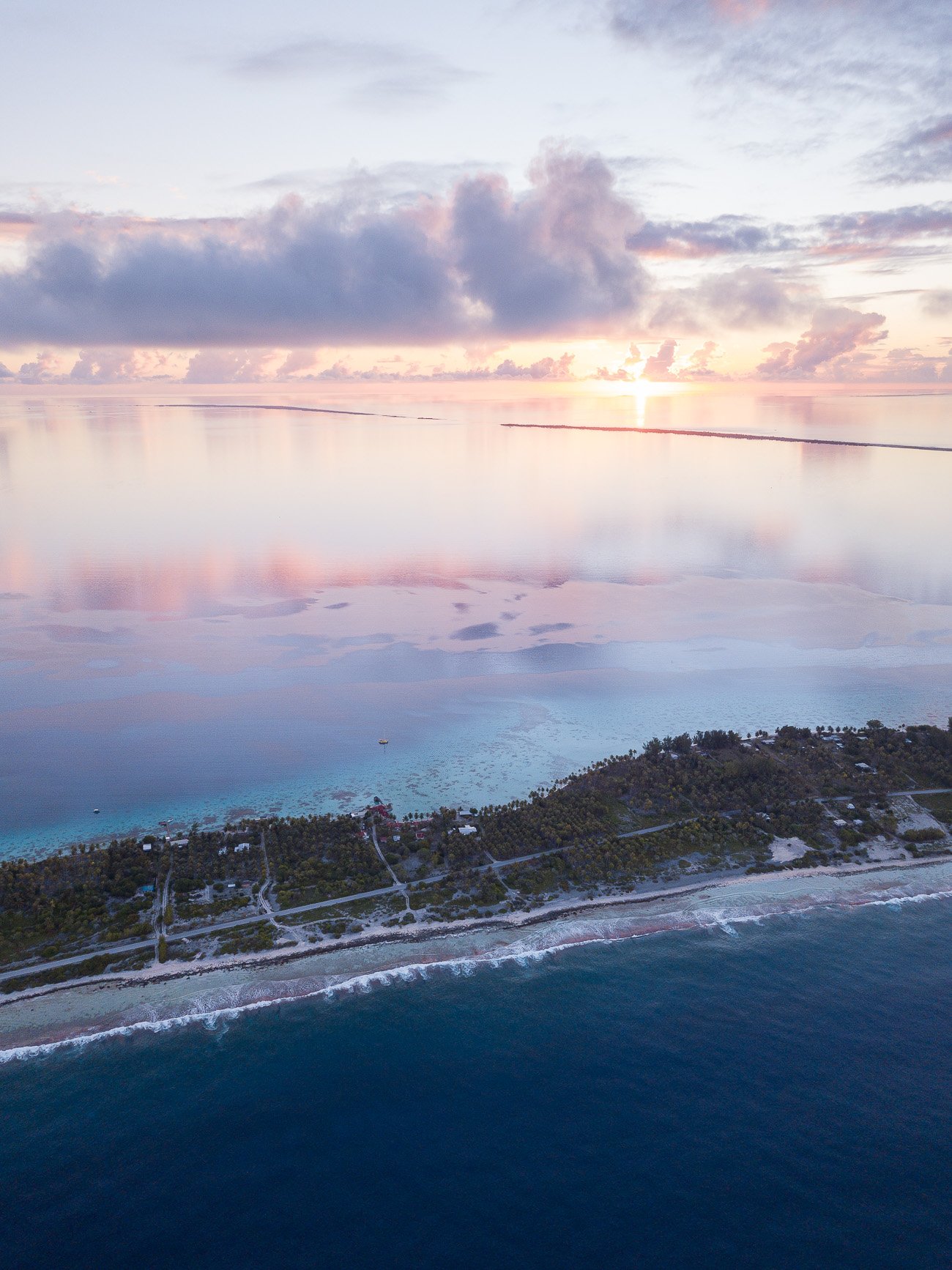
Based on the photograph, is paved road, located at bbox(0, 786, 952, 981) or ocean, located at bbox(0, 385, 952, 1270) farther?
paved road, located at bbox(0, 786, 952, 981)

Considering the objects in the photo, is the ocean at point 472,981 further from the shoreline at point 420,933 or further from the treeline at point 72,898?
the treeline at point 72,898

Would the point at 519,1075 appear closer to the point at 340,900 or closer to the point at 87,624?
the point at 340,900

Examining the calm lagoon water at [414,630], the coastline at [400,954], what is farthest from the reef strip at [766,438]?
the coastline at [400,954]

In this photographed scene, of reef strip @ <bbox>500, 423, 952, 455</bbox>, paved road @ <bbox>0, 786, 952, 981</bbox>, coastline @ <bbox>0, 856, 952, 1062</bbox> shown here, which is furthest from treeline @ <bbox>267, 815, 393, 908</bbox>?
reef strip @ <bbox>500, 423, 952, 455</bbox>

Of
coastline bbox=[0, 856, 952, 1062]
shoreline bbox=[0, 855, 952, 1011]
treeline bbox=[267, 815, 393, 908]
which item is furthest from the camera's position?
treeline bbox=[267, 815, 393, 908]

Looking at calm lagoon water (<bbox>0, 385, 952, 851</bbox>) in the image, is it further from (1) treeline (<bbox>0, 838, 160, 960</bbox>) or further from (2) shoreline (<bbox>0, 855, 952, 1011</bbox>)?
(2) shoreline (<bbox>0, 855, 952, 1011</bbox>)
